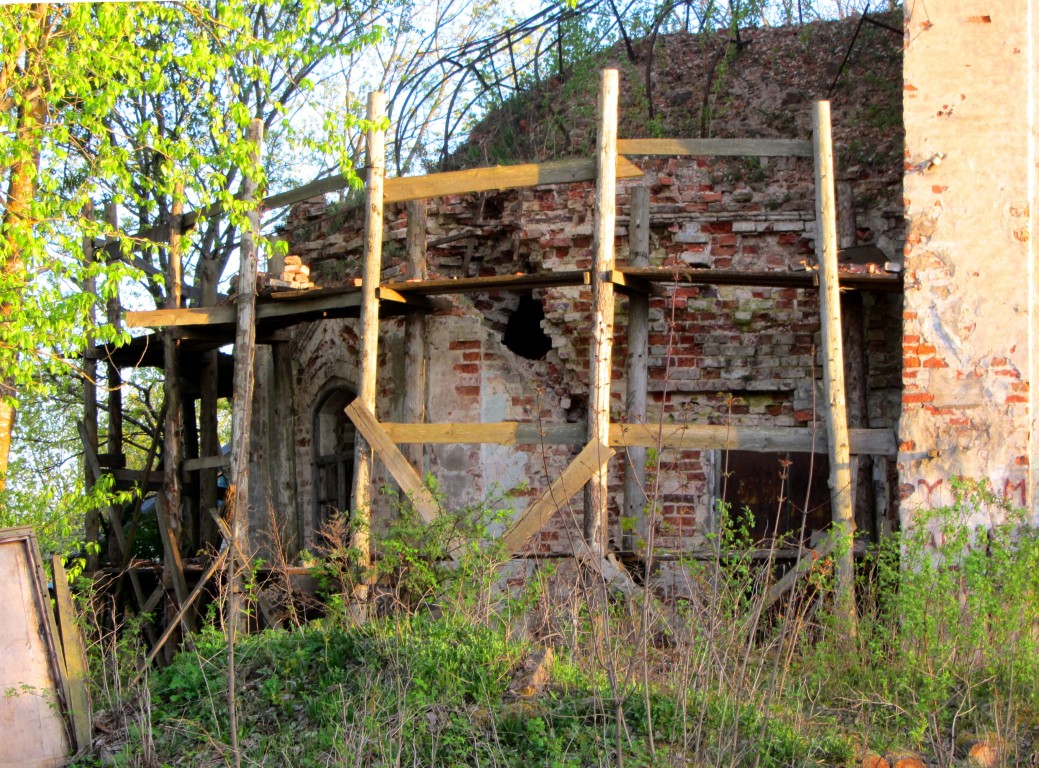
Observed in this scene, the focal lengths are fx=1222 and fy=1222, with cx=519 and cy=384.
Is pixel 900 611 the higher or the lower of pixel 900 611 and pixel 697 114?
the lower

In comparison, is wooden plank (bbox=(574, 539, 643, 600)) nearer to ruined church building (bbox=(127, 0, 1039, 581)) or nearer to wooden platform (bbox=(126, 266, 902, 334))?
ruined church building (bbox=(127, 0, 1039, 581))

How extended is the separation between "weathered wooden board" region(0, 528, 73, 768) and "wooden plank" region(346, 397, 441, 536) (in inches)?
95.0

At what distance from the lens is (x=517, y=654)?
601 centimetres

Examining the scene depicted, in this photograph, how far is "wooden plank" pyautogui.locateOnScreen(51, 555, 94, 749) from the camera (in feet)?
20.1

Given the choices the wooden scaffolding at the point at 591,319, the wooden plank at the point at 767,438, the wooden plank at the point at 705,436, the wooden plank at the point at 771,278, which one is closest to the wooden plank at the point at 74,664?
the wooden scaffolding at the point at 591,319

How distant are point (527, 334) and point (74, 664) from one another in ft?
18.0

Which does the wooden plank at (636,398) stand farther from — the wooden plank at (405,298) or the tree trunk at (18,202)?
the tree trunk at (18,202)

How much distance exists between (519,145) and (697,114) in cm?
168

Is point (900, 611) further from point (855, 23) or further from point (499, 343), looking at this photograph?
point (855, 23)

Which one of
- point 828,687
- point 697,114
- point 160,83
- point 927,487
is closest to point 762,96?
point 697,114

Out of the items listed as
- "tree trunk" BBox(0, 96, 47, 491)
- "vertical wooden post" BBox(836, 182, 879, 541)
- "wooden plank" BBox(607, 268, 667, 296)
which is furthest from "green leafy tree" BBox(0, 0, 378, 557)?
"vertical wooden post" BBox(836, 182, 879, 541)

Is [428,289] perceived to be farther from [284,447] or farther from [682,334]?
[284,447]

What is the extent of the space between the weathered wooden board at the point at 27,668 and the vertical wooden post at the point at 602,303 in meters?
3.07

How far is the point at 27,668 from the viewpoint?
20.1 feet
